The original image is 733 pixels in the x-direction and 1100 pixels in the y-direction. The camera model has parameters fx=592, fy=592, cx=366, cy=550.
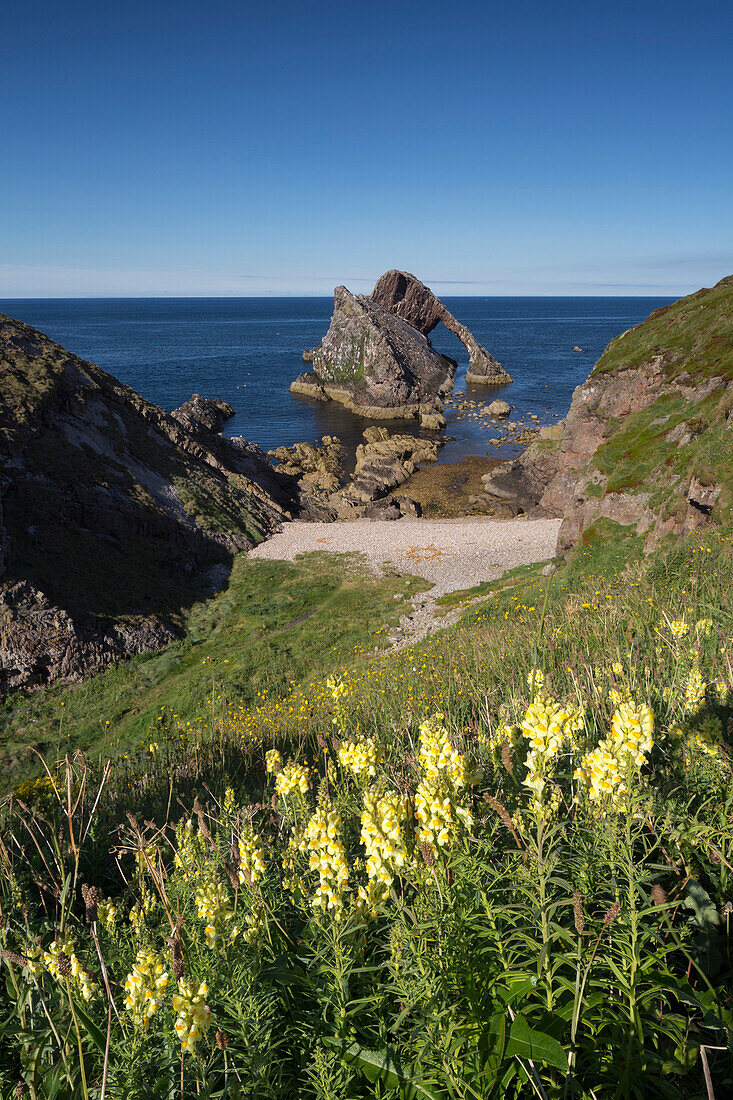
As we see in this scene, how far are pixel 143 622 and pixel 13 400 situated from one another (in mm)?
12298

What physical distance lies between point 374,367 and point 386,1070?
238 ft

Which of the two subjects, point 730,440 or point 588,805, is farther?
point 730,440

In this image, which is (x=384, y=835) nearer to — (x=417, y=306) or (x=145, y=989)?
(x=145, y=989)

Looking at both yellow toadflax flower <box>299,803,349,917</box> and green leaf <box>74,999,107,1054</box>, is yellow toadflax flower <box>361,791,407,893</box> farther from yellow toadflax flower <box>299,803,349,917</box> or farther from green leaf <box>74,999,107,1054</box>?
green leaf <box>74,999,107,1054</box>

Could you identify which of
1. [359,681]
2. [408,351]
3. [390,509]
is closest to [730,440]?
[359,681]

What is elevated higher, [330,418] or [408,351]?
[408,351]

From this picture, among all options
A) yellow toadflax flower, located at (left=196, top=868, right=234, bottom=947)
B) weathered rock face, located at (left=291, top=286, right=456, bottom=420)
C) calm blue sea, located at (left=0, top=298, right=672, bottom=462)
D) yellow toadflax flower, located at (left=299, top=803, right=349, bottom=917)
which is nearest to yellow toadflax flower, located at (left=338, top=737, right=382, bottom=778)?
yellow toadflax flower, located at (left=299, top=803, right=349, bottom=917)

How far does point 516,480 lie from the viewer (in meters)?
39.9

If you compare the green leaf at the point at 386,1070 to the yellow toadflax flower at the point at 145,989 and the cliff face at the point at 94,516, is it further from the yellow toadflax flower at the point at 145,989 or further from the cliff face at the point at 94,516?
the cliff face at the point at 94,516

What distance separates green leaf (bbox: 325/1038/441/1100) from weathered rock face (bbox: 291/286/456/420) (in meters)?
65.9

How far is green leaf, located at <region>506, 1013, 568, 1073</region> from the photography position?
211 centimetres

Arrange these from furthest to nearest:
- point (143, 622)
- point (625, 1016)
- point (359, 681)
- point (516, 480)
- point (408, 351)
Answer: point (408, 351), point (516, 480), point (143, 622), point (359, 681), point (625, 1016)

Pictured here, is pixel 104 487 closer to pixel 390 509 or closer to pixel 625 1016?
pixel 390 509

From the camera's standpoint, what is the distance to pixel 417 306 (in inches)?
3302
